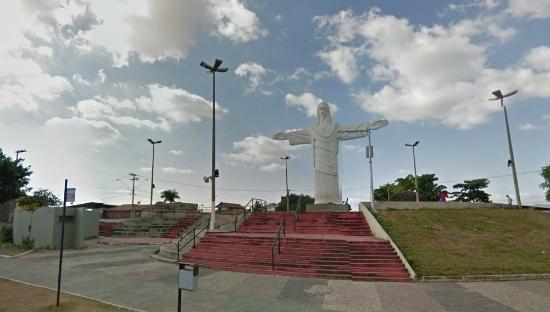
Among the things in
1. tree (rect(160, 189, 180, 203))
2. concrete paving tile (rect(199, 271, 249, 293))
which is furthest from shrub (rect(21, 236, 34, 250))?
tree (rect(160, 189, 180, 203))

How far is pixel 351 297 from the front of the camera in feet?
30.0

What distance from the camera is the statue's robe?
2492cm

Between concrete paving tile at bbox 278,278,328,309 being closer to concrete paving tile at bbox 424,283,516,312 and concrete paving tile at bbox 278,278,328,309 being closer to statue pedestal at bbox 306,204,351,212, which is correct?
concrete paving tile at bbox 424,283,516,312

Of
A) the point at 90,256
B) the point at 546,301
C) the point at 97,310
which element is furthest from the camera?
the point at 90,256

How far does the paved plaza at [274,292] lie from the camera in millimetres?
8227

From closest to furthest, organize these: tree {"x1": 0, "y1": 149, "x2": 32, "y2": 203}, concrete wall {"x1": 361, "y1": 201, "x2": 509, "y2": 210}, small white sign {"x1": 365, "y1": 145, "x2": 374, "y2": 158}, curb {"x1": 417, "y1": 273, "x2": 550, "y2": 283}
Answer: curb {"x1": 417, "y1": 273, "x2": 550, "y2": 283}
small white sign {"x1": 365, "y1": 145, "x2": 374, "y2": 158}
concrete wall {"x1": 361, "y1": 201, "x2": 509, "y2": 210}
tree {"x1": 0, "y1": 149, "x2": 32, "y2": 203}

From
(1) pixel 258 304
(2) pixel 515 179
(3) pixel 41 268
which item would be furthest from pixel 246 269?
(2) pixel 515 179

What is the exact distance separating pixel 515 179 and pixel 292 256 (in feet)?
67.8

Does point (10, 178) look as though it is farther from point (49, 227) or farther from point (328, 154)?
point (328, 154)

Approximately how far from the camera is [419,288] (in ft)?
33.8

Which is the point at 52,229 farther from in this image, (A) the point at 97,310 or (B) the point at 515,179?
(B) the point at 515,179

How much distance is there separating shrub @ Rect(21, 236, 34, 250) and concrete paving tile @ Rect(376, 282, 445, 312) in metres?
18.4

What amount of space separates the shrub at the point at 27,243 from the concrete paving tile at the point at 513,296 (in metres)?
20.9

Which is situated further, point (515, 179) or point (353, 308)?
point (515, 179)
